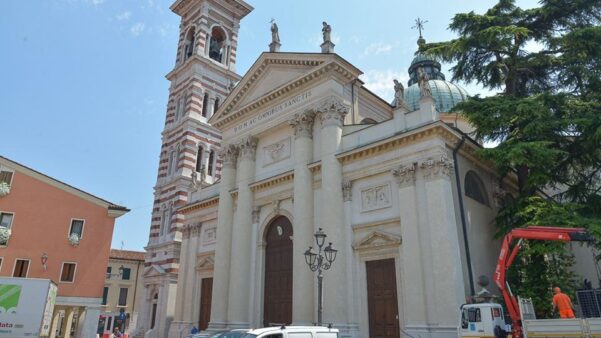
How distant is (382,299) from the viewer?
16.6 m

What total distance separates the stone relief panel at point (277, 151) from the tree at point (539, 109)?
8.17 m

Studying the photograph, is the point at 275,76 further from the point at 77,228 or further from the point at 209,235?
the point at 77,228

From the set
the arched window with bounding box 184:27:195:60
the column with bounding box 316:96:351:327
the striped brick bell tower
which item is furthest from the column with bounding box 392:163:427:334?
the arched window with bounding box 184:27:195:60

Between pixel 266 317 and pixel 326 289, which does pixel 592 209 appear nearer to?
pixel 326 289

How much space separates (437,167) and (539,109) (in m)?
4.32

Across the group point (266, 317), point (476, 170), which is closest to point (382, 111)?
point (476, 170)

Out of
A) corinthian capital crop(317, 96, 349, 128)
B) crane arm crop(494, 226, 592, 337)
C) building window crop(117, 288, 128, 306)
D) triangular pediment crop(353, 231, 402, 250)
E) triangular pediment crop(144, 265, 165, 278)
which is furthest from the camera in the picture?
building window crop(117, 288, 128, 306)

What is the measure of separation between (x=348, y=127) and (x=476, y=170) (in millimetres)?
6067

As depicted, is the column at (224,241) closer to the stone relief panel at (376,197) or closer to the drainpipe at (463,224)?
the stone relief panel at (376,197)

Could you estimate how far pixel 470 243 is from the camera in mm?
16578

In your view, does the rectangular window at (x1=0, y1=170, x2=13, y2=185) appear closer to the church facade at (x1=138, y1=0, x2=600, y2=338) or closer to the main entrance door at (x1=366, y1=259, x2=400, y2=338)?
the church facade at (x1=138, y1=0, x2=600, y2=338)

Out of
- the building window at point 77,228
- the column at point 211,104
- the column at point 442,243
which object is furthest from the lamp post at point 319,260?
the column at point 211,104

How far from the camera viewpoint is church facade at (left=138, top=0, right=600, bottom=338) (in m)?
16.0

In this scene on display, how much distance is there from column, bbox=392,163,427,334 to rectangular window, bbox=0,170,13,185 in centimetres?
2089
